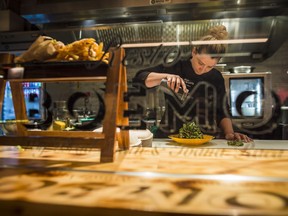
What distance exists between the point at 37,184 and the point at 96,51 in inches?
17.7

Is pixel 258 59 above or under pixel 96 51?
above

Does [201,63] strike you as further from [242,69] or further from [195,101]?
[242,69]

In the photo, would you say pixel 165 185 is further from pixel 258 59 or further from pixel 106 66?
pixel 258 59

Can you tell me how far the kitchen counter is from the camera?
0.40 metres

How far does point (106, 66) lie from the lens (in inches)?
29.0

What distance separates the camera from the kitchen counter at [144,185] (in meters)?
0.40

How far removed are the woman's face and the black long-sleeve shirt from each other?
Answer: 0.13ft

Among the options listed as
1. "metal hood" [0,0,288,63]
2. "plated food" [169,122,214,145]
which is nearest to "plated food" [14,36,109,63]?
"plated food" [169,122,214,145]

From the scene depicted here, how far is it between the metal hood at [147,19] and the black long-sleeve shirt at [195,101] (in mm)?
406

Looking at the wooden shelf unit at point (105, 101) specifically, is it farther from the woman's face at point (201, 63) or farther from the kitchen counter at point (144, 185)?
the woman's face at point (201, 63)

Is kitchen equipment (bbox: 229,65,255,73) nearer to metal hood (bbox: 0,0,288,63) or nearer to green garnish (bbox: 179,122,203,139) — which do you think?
metal hood (bbox: 0,0,288,63)

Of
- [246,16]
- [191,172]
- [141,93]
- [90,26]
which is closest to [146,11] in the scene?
[90,26]

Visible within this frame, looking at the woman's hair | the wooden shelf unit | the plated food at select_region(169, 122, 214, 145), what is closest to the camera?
the wooden shelf unit

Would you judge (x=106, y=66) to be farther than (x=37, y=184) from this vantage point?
Yes
